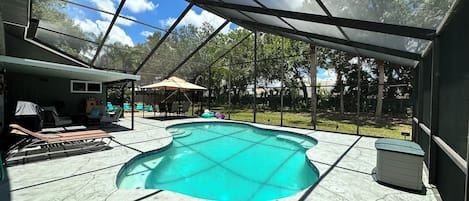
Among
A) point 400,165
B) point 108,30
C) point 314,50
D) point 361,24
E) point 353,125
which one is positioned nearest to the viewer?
point 400,165

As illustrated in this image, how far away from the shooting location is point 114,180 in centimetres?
326

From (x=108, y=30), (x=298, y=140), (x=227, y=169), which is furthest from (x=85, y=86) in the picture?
(x=298, y=140)

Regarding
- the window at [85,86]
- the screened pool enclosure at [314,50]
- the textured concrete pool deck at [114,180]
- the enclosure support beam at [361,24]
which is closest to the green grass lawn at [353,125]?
the screened pool enclosure at [314,50]

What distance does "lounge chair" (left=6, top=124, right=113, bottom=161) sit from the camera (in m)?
4.40

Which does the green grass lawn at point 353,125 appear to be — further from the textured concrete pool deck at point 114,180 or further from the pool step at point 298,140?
the textured concrete pool deck at point 114,180

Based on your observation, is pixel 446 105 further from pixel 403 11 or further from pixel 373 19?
pixel 373 19

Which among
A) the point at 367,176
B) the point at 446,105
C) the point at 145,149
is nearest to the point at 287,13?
the point at 446,105

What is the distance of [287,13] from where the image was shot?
4711mm

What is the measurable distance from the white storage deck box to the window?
12.1 meters

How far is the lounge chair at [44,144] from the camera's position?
4402mm

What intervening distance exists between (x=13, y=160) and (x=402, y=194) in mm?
6984

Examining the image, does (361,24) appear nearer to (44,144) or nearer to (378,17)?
(378,17)

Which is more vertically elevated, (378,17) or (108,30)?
(108,30)

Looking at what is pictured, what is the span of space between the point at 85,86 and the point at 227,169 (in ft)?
30.7
